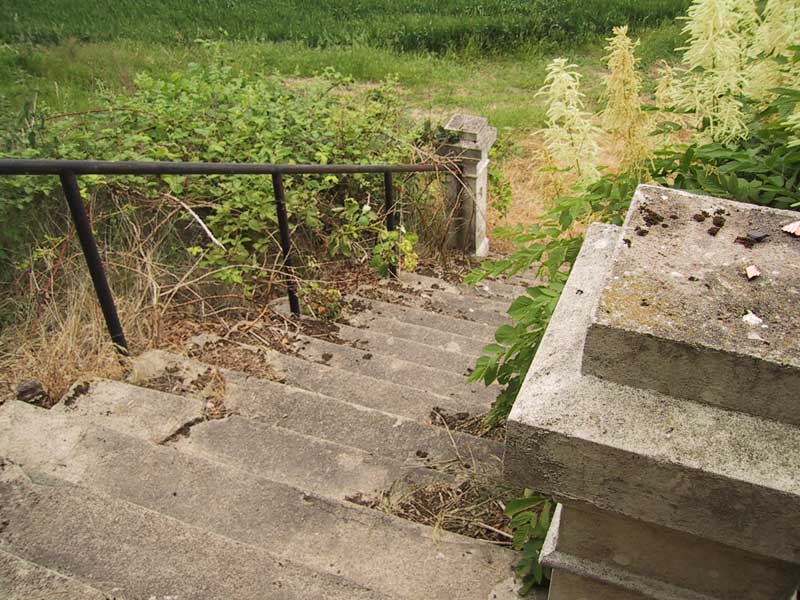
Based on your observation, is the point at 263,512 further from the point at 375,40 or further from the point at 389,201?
the point at 375,40

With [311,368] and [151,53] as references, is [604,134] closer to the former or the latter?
[311,368]

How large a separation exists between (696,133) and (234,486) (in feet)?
5.61

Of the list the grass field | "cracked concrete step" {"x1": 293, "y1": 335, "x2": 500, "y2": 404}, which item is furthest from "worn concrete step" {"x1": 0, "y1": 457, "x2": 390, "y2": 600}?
the grass field

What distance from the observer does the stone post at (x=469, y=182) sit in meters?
5.61

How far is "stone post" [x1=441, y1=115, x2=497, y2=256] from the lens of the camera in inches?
221

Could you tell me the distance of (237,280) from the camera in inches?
139

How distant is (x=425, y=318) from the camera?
15.1 ft

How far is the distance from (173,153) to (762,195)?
3788mm

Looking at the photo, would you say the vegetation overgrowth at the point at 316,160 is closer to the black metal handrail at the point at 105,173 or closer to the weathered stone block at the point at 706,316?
the black metal handrail at the point at 105,173

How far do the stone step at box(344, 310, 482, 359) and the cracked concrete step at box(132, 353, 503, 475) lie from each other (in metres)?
1.28

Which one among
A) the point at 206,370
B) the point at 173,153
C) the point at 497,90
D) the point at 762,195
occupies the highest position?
the point at 762,195

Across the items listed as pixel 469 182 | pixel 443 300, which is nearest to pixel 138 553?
pixel 443 300

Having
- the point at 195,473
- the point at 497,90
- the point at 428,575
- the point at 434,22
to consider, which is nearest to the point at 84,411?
the point at 195,473

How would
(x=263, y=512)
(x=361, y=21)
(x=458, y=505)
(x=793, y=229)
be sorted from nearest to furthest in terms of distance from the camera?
(x=793, y=229) → (x=263, y=512) → (x=458, y=505) → (x=361, y=21)
